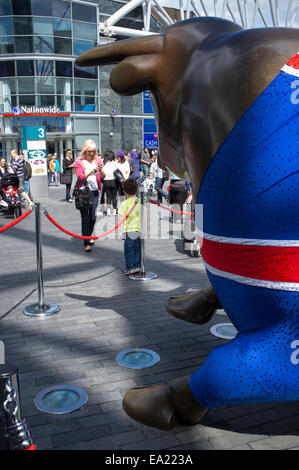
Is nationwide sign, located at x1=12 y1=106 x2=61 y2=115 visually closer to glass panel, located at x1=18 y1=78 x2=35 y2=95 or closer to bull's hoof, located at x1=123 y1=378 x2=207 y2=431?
glass panel, located at x1=18 y1=78 x2=35 y2=95

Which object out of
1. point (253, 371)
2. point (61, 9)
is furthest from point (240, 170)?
point (61, 9)

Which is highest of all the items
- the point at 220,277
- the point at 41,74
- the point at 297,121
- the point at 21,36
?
the point at 21,36

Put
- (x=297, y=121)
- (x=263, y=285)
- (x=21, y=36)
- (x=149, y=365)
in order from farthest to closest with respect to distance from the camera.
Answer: (x=21, y=36) → (x=149, y=365) → (x=263, y=285) → (x=297, y=121)

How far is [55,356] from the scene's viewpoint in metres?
3.09

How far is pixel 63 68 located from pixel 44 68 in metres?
1.18

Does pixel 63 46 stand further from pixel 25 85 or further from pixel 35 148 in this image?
pixel 35 148

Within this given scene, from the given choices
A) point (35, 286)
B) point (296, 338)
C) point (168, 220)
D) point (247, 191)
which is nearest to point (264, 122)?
point (247, 191)

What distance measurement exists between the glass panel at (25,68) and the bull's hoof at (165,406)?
87.8ft

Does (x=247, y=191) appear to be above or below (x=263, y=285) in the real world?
above

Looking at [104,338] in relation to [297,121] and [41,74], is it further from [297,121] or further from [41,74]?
[41,74]

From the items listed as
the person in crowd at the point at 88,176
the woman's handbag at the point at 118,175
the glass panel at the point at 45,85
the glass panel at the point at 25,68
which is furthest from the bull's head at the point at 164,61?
the glass panel at the point at 25,68

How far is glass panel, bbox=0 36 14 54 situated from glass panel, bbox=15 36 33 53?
0.32 m

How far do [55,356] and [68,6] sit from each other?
27623 mm

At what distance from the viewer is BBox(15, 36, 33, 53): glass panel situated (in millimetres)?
25219
